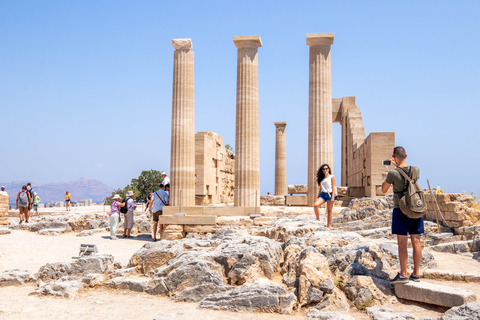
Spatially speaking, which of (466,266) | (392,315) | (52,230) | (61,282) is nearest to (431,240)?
(466,266)

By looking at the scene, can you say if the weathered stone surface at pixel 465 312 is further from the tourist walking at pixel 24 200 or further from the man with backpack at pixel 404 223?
the tourist walking at pixel 24 200

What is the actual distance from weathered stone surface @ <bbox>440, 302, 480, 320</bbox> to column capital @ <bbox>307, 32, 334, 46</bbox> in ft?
47.0

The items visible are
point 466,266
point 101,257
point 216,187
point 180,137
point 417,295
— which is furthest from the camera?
point 216,187

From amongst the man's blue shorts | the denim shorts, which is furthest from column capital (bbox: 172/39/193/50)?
the man's blue shorts

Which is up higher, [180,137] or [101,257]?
[180,137]

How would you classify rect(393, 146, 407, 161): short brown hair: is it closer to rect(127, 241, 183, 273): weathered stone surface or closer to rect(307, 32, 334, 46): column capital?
rect(127, 241, 183, 273): weathered stone surface

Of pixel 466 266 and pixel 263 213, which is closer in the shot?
pixel 466 266

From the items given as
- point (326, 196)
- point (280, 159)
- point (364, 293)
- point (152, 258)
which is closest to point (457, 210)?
point (326, 196)

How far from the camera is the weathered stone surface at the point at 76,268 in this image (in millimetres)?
8641

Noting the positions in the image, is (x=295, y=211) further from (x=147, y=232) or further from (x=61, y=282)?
(x=61, y=282)

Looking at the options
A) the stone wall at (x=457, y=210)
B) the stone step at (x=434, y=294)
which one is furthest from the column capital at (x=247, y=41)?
the stone step at (x=434, y=294)

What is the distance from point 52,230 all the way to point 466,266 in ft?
52.9

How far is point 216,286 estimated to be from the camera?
6996 mm

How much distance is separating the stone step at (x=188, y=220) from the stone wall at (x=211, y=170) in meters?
6.90
